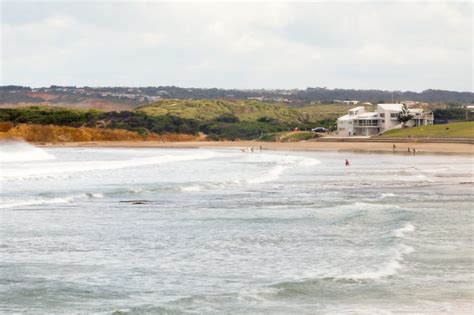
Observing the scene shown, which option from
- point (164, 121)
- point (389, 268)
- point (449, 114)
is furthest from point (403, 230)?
point (164, 121)

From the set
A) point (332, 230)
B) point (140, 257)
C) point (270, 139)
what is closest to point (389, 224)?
point (332, 230)

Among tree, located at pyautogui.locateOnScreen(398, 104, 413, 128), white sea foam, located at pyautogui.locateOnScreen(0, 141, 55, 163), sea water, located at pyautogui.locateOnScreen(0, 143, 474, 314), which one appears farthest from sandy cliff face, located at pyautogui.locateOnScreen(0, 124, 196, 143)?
sea water, located at pyautogui.locateOnScreen(0, 143, 474, 314)

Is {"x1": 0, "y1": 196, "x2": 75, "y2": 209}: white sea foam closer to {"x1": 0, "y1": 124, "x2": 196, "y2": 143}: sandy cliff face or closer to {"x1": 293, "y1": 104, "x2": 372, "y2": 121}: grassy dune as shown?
{"x1": 0, "y1": 124, "x2": 196, "y2": 143}: sandy cliff face

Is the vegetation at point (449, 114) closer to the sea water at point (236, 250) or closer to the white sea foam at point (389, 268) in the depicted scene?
the sea water at point (236, 250)

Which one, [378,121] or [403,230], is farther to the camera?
[378,121]

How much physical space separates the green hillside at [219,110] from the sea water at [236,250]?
404 ft

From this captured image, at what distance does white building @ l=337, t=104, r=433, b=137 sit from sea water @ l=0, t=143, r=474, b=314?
7829cm

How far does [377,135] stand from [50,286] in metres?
97.5

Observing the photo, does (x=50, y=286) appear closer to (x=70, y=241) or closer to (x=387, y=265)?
(x=70, y=241)

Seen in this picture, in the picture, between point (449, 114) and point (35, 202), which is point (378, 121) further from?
point (35, 202)

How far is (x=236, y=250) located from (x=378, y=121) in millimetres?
97583

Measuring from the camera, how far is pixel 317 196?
32188mm

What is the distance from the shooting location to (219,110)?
16775cm

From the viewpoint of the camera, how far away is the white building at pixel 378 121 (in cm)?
11300
